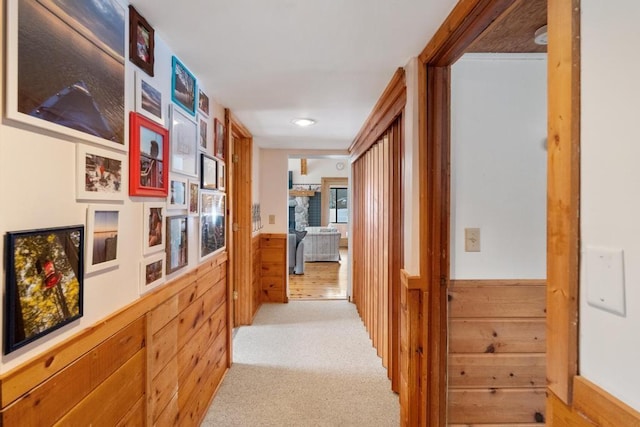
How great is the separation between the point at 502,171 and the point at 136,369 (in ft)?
6.03

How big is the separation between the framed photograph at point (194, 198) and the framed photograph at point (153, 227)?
0.31 meters

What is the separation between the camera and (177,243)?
157 centimetres

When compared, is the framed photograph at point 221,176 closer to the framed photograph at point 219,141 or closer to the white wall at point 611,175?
the framed photograph at point 219,141

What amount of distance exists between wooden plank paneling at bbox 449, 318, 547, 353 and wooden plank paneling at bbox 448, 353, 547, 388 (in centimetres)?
3

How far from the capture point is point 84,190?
918 millimetres

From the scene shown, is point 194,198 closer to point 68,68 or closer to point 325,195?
point 68,68

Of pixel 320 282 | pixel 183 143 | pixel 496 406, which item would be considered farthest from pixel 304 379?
pixel 320 282

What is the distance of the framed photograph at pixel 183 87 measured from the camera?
156cm

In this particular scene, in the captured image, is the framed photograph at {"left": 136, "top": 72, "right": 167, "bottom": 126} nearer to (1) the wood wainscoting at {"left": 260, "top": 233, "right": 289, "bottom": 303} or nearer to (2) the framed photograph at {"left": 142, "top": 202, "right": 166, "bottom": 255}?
(2) the framed photograph at {"left": 142, "top": 202, "right": 166, "bottom": 255}

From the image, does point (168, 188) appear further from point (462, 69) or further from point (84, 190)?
point (462, 69)

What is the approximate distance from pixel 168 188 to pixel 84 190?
1.77 ft

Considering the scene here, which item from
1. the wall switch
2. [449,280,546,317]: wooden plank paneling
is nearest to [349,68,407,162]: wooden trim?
the wall switch

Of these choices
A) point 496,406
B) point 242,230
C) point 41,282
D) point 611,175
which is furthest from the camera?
point 242,230

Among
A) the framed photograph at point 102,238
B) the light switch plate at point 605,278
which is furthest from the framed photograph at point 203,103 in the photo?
the light switch plate at point 605,278
